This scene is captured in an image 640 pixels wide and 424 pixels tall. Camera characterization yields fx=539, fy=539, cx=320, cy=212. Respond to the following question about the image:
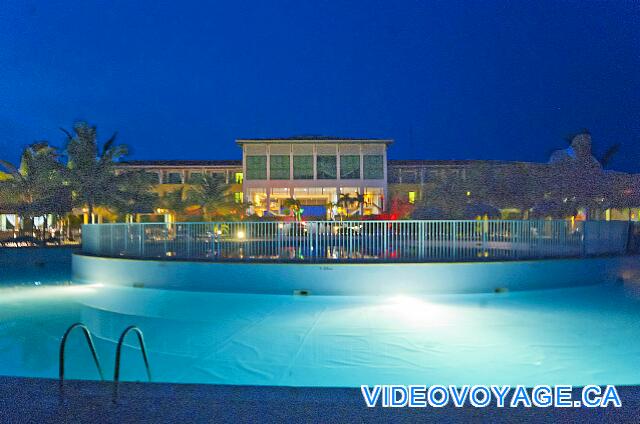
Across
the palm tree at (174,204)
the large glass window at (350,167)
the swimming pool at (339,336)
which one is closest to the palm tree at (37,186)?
the palm tree at (174,204)

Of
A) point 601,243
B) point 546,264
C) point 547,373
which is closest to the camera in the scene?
→ point 547,373

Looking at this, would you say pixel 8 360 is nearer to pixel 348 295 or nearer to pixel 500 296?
pixel 348 295

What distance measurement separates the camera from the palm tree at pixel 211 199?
34.3m

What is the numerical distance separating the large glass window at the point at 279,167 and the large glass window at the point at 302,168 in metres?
0.59

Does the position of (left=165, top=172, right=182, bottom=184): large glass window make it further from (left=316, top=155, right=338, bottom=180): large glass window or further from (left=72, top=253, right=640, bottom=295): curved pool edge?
(left=72, top=253, right=640, bottom=295): curved pool edge

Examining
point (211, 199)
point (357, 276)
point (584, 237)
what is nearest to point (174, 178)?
point (211, 199)

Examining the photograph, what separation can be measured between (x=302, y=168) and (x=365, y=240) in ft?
103

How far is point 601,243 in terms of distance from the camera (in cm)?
1616

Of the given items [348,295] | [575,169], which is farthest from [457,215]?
[348,295]

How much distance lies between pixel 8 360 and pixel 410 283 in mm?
8830

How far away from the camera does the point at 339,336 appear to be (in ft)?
29.4

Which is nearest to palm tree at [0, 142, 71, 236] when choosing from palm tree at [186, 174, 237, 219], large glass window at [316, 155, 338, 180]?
palm tree at [186, 174, 237, 219]

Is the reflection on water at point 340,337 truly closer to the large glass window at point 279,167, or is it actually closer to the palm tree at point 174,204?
the palm tree at point 174,204

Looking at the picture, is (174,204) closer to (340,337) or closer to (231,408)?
(340,337)
